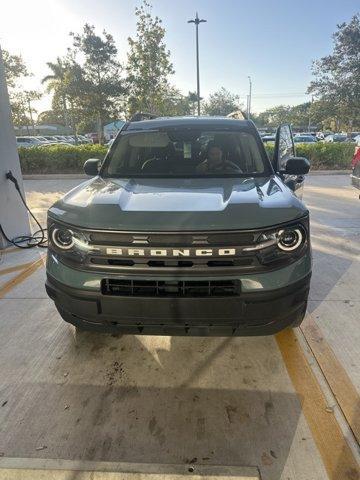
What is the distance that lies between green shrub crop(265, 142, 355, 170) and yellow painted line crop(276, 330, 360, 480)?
487 inches

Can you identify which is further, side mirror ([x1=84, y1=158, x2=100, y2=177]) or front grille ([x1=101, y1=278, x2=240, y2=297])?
side mirror ([x1=84, y1=158, x2=100, y2=177])

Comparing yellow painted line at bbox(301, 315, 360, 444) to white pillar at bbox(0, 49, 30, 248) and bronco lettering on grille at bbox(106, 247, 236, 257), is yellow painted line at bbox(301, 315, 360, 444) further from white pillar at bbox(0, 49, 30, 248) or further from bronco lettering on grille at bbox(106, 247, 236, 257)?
white pillar at bbox(0, 49, 30, 248)

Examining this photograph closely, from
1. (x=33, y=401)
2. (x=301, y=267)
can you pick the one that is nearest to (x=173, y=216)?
(x=301, y=267)

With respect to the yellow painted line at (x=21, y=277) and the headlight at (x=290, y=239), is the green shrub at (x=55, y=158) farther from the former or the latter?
the headlight at (x=290, y=239)

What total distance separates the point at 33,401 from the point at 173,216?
5.17 ft

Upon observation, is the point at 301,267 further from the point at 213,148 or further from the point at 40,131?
the point at 40,131

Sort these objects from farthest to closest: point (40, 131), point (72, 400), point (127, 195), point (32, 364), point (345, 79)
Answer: point (40, 131)
point (345, 79)
point (32, 364)
point (127, 195)
point (72, 400)

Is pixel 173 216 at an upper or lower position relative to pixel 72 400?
upper

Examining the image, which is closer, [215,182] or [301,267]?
[301,267]

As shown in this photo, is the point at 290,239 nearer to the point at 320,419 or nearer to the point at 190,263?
the point at 190,263

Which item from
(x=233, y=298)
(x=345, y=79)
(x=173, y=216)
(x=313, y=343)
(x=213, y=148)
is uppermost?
(x=345, y=79)

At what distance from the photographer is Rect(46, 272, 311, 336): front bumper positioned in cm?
223

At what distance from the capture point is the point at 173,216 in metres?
2.28

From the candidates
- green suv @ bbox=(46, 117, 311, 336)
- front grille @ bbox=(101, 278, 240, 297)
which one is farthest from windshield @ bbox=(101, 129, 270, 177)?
front grille @ bbox=(101, 278, 240, 297)
